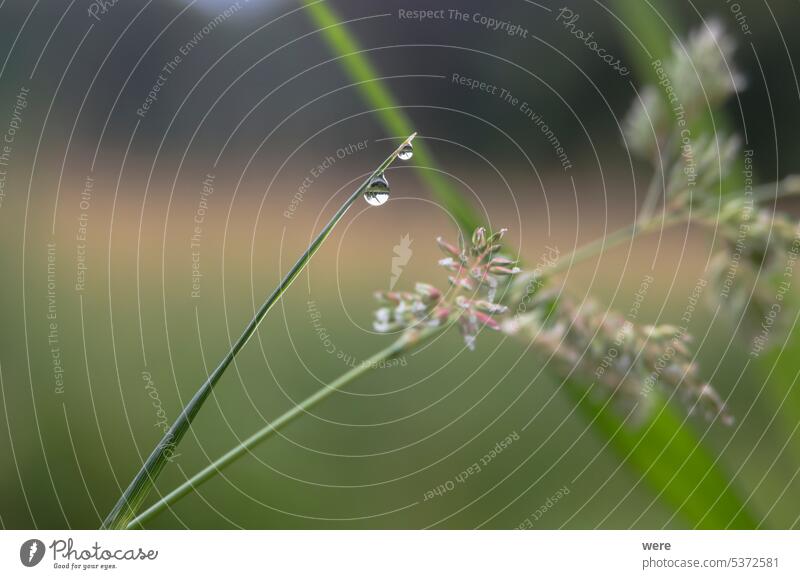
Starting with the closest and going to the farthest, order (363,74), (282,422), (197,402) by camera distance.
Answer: (197,402), (282,422), (363,74)

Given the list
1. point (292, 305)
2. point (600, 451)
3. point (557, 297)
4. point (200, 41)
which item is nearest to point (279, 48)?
point (200, 41)

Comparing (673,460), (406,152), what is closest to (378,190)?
(406,152)

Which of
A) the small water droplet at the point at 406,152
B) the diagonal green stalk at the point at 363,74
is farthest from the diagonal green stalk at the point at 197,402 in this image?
the diagonal green stalk at the point at 363,74

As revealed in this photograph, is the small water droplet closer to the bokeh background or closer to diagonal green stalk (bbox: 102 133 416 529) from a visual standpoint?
diagonal green stalk (bbox: 102 133 416 529)

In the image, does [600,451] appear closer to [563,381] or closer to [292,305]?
[563,381]

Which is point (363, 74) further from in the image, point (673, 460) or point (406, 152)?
point (673, 460)

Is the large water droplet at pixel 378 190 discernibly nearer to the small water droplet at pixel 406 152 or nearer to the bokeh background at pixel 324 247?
the small water droplet at pixel 406 152
